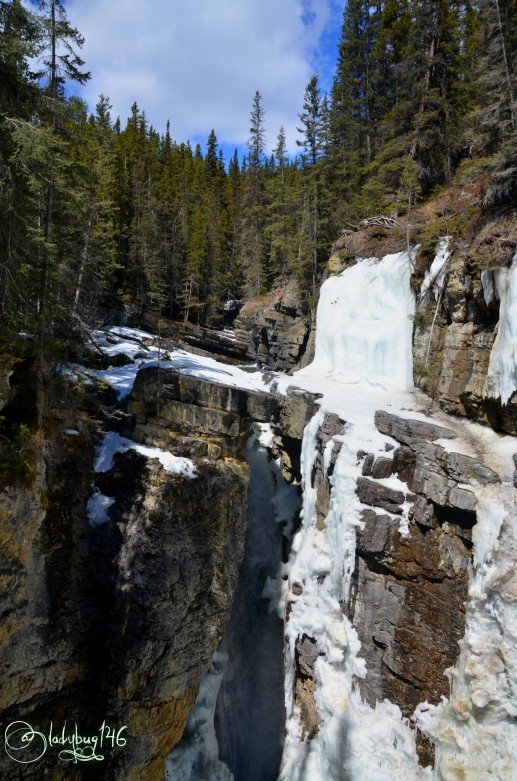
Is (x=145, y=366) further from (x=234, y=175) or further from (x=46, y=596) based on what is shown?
(x=234, y=175)

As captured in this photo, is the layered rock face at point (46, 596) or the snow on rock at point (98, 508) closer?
the layered rock face at point (46, 596)

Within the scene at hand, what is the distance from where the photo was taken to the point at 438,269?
14547mm

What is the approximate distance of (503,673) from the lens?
Answer: 28.5 ft

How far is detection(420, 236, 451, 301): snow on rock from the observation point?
1429cm

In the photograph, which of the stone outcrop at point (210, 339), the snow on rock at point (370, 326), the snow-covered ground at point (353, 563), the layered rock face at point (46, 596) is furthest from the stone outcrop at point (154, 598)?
the stone outcrop at point (210, 339)

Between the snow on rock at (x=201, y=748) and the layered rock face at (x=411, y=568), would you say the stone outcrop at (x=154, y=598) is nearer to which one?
the snow on rock at (x=201, y=748)

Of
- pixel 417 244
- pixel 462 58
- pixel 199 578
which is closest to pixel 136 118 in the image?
pixel 462 58

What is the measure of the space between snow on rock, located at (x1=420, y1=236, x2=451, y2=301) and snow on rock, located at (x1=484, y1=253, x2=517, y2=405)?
122 inches

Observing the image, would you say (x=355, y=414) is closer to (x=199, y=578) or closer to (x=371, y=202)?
(x=199, y=578)

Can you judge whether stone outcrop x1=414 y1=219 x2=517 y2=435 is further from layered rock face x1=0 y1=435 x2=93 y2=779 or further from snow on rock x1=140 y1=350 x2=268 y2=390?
layered rock face x1=0 y1=435 x2=93 y2=779

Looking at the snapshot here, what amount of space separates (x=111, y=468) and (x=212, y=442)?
3.43 meters

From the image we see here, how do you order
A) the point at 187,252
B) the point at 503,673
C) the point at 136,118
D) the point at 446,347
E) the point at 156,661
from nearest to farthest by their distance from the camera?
the point at 503,673
the point at 156,661
the point at 446,347
the point at 187,252
the point at 136,118

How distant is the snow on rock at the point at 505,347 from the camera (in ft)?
34.7

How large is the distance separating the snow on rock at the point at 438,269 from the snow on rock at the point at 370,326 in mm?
1158
